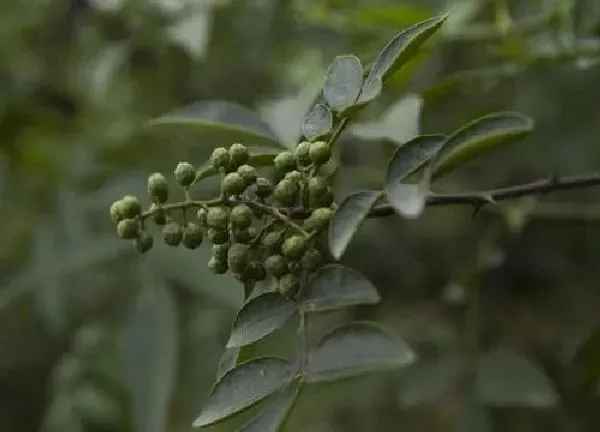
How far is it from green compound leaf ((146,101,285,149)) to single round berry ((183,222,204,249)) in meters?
0.17

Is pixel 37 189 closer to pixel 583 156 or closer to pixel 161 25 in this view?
pixel 161 25

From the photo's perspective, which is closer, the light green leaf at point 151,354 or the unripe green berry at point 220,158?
the unripe green berry at point 220,158

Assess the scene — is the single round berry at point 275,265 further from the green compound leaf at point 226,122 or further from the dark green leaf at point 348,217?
the green compound leaf at point 226,122

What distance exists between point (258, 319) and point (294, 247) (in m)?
0.06

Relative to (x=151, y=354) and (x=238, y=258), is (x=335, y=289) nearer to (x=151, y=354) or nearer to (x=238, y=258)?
(x=238, y=258)

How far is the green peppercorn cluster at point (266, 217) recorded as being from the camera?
656 millimetres

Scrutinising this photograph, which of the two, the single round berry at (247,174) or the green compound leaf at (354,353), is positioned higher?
the single round berry at (247,174)

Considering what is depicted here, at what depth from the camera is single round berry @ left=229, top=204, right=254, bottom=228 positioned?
0.65 m

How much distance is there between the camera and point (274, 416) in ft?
2.21

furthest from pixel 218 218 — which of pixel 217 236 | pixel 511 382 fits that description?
pixel 511 382

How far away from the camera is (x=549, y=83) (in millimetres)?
1430

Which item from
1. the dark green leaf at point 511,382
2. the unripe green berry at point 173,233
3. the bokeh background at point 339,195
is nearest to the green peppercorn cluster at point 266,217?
the unripe green berry at point 173,233

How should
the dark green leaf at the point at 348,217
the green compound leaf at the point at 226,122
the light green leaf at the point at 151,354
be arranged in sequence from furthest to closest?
the light green leaf at the point at 151,354 → the green compound leaf at the point at 226,122 → the dark green leaf at the point at 348,217

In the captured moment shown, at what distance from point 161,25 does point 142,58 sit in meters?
0.14
